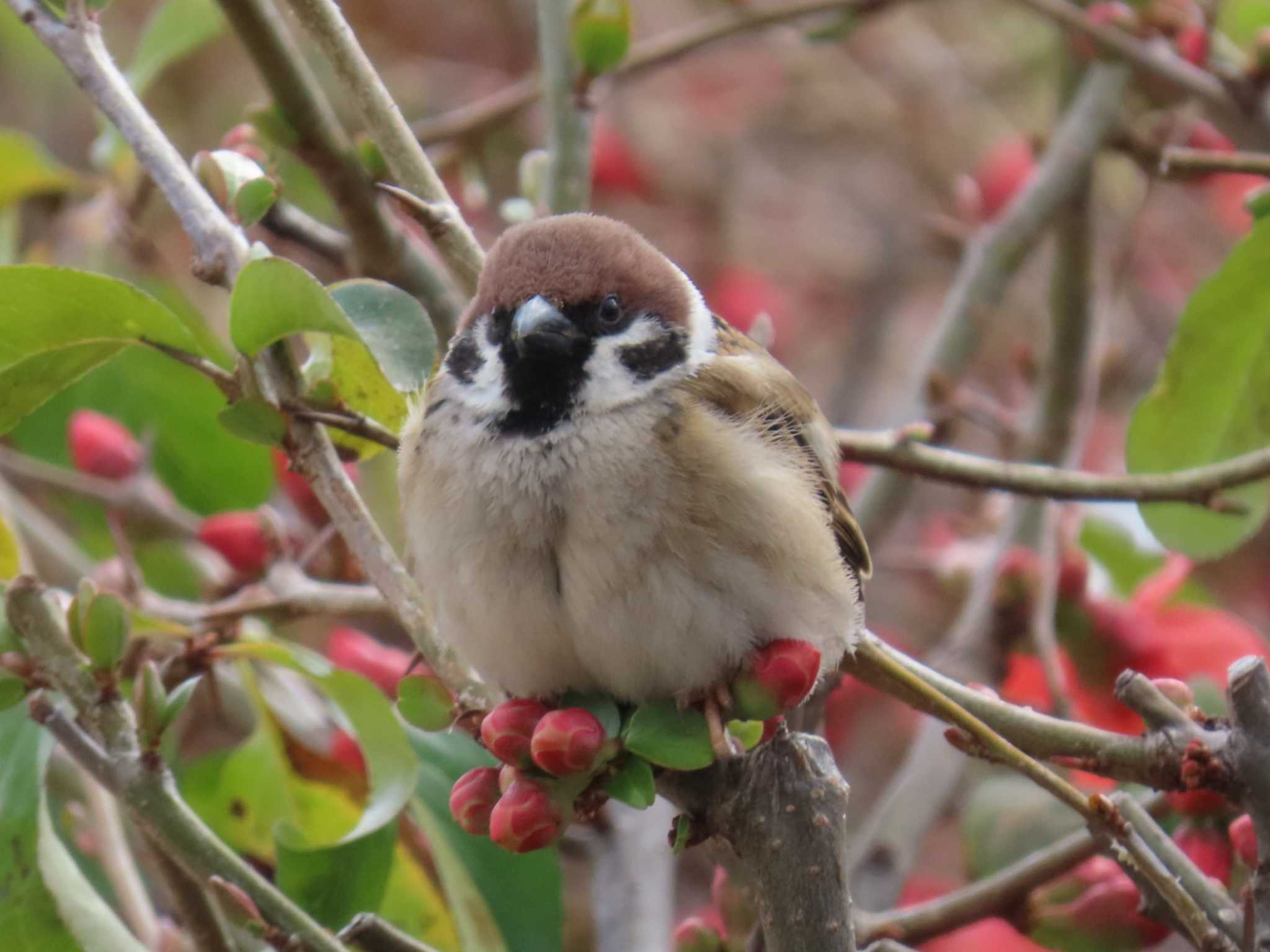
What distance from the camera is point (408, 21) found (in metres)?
4.62

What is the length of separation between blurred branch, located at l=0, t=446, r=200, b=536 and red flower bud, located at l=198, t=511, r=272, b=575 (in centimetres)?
32

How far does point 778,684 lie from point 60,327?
2.32 feet

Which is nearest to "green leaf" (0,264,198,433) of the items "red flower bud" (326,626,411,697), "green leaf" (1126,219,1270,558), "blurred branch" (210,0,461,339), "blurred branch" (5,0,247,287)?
"blurred branch" (5,0,247,287)

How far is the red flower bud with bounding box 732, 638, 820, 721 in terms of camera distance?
131 centimetres

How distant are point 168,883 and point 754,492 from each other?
0.69m

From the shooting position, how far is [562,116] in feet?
6.95

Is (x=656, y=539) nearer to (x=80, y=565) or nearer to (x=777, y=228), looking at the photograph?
(x=80, y=565)

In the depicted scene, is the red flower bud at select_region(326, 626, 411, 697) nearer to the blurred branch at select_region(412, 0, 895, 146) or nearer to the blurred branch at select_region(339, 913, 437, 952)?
the blurred branch at select_region(339, 913, 437, 952)

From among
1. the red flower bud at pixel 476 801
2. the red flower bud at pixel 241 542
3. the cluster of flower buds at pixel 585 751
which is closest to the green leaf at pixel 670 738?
the cluster of flower buds at pixel 585 751

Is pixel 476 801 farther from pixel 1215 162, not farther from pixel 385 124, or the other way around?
pixel 1215 162

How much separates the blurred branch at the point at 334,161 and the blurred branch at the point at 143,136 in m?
0.30

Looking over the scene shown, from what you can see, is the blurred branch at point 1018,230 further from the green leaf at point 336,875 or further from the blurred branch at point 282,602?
the green leaf at point 336,875

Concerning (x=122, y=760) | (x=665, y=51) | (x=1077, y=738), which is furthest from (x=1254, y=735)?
(x=665, y=51)

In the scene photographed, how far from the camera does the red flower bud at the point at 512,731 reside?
1.28 meters
